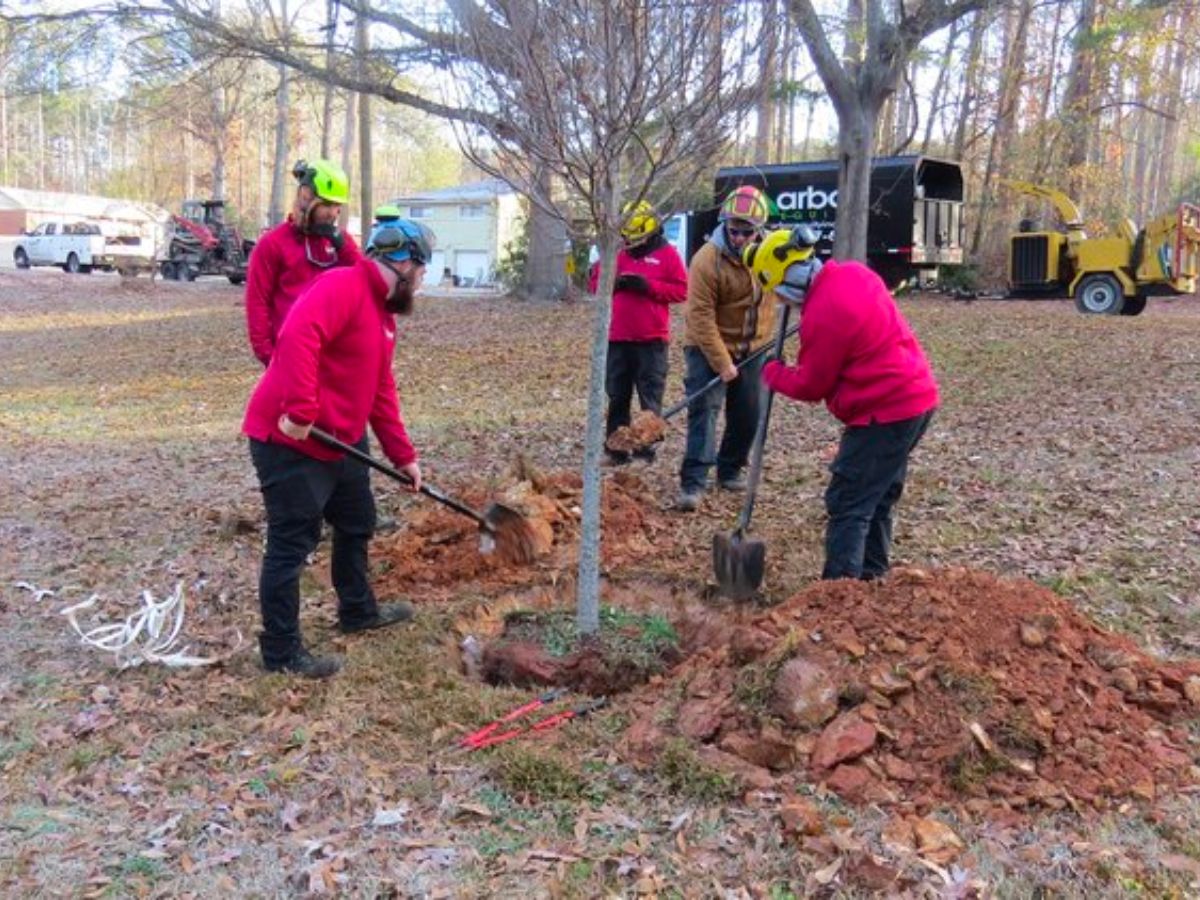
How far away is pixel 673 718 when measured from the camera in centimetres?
359

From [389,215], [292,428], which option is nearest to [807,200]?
[389,215]

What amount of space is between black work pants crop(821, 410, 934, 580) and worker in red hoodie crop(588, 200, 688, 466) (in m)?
2.38

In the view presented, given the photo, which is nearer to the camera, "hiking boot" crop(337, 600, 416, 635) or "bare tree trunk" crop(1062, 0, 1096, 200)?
"hiking boot" crop(337, 600, 416, 635)

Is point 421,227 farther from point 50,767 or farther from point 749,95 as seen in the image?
point 50,767

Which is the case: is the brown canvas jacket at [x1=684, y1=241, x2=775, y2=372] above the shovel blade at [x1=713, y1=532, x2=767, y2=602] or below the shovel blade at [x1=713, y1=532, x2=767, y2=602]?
above

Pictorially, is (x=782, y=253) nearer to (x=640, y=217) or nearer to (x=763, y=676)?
(x=640, y=217)

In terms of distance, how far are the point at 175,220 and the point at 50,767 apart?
31490 mm

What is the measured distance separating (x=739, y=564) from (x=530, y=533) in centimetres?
123

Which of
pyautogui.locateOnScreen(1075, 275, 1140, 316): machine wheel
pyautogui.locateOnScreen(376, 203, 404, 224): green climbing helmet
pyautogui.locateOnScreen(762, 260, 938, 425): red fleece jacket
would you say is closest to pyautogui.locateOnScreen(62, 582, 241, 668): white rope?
pyautogui.locateOnScreen(376, 203, 404, 224): green climbing helmet

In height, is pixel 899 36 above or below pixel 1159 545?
above

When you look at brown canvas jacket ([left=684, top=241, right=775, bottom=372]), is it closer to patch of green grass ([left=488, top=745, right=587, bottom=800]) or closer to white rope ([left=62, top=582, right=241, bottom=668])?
white rope ([left=62, top=582, right=241, bottom=668])

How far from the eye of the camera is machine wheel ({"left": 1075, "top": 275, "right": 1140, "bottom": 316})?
A: 16.7m

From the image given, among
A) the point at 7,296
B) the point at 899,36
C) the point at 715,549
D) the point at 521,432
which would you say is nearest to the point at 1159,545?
the point at 715,549

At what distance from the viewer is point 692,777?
3.24m
